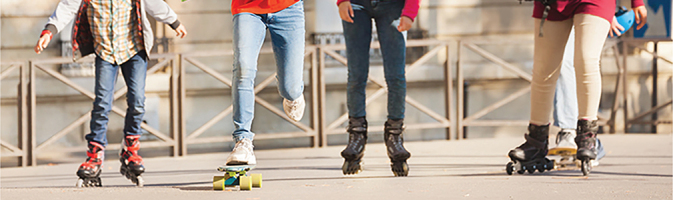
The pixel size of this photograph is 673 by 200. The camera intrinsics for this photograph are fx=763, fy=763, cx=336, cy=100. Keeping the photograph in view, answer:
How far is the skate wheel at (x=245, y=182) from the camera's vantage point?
321 centimetres

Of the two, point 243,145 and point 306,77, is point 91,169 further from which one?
point 306,77

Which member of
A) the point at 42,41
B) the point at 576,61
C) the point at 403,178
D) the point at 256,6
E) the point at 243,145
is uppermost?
the point at 256,6

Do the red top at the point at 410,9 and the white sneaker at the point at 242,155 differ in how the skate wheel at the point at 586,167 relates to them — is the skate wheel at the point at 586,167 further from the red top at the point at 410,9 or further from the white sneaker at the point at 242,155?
the white sneaker at the point at 242,155

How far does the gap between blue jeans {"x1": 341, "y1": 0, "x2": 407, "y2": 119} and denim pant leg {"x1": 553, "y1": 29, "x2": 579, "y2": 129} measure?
3.17 feet

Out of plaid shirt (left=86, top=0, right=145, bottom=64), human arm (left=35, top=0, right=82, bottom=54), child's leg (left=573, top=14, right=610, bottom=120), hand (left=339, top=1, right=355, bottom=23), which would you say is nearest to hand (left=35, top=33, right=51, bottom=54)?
human arm (left=35, top=0, right=82, bottom=54)

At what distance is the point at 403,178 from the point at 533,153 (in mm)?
679

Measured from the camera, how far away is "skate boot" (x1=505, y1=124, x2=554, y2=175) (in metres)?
3.88

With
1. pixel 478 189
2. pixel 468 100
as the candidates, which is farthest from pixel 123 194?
pixel 468 100

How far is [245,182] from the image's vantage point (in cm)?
321

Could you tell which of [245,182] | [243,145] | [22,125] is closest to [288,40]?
[243,145]

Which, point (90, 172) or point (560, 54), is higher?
point (560, 54)

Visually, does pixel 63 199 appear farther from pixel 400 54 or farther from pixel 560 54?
pixel 560 54

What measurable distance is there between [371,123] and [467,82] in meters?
1.32

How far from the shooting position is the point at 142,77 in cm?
398
